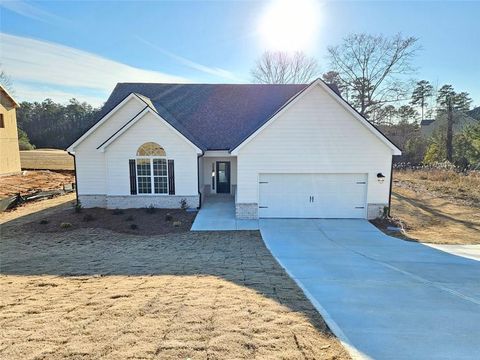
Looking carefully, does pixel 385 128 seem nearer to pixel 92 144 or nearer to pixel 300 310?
pixel 92 144

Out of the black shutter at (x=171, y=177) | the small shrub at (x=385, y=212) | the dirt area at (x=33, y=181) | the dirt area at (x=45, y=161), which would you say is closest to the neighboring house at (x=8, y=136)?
the dirt area at (x=33, y=181)

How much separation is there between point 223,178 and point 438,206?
44.1 feet

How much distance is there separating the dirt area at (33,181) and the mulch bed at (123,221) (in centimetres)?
989

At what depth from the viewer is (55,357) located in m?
3.07

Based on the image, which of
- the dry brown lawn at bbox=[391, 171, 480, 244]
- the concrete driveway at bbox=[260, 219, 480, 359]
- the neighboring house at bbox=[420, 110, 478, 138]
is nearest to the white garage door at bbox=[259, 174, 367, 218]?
the concrete driveway at bbox=[260, 219, 480, 359]

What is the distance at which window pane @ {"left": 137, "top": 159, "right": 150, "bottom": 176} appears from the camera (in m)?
15.1

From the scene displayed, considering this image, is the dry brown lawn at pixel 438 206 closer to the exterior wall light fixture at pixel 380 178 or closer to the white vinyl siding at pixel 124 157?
the exterior wall light fixture at pixel 380 178

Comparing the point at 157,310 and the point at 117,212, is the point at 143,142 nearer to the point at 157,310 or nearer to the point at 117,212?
the point at 117,212

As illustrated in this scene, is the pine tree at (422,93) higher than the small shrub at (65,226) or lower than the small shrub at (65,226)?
higher

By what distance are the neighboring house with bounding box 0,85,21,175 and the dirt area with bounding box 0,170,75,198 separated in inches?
46.4

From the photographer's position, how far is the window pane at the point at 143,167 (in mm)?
15102

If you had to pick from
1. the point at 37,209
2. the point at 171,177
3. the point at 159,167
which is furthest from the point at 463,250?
the point at 37,209

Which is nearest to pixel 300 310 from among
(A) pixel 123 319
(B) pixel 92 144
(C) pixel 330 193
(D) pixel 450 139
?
(A) pixel 123 319

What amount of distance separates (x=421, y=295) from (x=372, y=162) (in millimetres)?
8634
